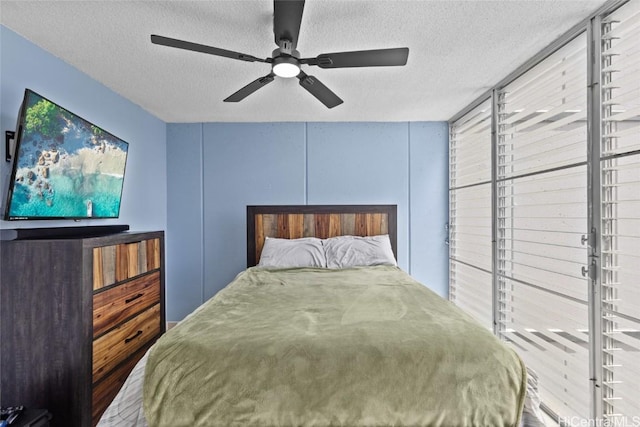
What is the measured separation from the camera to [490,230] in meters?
3.46

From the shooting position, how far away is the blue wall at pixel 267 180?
425cm

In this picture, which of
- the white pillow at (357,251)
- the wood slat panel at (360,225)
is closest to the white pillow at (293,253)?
the white pillow at (357,251)

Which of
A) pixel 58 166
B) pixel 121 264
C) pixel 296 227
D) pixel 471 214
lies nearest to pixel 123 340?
pixel 121 264

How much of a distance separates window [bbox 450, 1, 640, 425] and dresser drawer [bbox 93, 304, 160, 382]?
2.89 m

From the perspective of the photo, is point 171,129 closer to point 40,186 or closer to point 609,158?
point 40,186

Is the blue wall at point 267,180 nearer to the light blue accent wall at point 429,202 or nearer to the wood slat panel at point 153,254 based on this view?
the light blue accent wall at point 429,202

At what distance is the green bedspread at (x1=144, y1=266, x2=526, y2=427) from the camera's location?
1.42 meters

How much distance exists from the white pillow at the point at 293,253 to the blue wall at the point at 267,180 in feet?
1.91

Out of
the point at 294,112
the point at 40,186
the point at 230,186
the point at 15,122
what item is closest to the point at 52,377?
the point at 40,186

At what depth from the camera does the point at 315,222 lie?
416 cm

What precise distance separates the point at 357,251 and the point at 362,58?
2.16 meters

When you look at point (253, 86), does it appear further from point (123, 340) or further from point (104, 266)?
point (123, 340)

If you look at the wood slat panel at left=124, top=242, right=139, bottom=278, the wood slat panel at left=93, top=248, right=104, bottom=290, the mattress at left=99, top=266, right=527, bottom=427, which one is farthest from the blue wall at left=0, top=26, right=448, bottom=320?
the mattress at left=99, top=266, right=527, bottom=427

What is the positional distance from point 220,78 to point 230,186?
5.20ft
